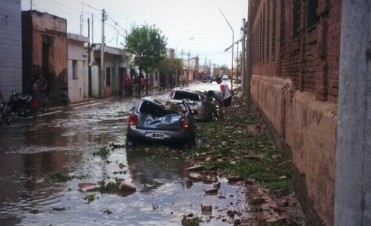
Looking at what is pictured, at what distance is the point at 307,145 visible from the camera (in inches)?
255

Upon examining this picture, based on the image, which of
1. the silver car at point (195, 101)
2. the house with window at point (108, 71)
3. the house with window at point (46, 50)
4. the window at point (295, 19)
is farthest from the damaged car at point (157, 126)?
the house with window at point (108, 71)

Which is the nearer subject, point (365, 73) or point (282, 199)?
point (365, 73)

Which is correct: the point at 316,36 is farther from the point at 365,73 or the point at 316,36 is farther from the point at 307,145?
the point at 365,73

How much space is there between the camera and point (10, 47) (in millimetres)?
23422

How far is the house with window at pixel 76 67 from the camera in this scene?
3425 cm

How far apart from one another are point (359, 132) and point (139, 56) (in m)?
47.7

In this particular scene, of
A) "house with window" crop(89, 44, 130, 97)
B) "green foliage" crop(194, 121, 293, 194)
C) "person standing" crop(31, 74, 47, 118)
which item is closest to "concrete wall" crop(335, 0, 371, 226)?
"green foliage" crop(194, 121, 293, 194)

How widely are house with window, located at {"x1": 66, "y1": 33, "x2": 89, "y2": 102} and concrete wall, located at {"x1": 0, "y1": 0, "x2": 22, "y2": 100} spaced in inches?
366

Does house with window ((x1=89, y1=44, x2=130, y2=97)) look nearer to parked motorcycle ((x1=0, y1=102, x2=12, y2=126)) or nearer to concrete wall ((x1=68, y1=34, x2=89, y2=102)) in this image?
concrete wall ((x1=68, y1=34, x2=89, y2=102))

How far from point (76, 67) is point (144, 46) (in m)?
14.2

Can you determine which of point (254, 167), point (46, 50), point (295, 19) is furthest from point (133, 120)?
point (46, 50)

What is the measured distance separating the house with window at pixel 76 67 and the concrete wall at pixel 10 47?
30.5 ft

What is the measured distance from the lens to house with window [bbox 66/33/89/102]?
34.2 m

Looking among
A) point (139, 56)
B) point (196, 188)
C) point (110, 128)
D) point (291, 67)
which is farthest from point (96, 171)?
point (139, 56)
